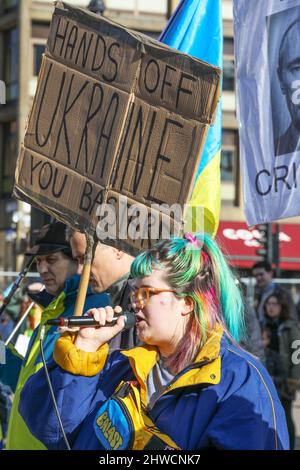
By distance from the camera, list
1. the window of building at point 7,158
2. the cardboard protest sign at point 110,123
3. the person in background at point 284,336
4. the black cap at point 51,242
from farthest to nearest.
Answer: the window of building at point 7,158 < the person in background at point 284,336 < the black cap at point 51,242 < the cardboard protest sign at point 110,123

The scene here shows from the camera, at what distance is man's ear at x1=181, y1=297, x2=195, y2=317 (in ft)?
9.48

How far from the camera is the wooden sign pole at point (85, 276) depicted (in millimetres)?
3379

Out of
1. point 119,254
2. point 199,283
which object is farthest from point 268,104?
point 199,283

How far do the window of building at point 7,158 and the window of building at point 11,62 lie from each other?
38.5 inches

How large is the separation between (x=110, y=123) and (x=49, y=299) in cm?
100

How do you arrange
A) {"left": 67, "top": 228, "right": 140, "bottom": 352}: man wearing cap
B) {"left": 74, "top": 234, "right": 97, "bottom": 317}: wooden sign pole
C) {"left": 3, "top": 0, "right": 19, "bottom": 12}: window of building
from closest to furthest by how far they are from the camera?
1. {"left": 74, "top": 234, "right": 97, "bottom": 317}: wooden sign pole
2. {"left": 67, "top": 228, "right": 140, "bottom": 352}: man wearing cap
3. {"left": 3, "top": 0, "right": 19, "bottom": 12}: window of building

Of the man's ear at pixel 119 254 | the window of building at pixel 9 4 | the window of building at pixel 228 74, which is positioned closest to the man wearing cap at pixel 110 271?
the man's ear at pixel 119 254

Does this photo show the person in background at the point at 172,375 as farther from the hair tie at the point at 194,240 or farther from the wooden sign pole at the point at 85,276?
the wooden sign pole at the point at 85,276

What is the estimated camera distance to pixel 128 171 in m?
3.66

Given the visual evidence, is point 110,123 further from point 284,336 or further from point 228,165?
point 228,165

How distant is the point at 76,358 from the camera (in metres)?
3.00

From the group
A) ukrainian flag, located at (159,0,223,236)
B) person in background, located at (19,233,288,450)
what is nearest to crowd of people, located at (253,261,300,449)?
ukrainian flag, located at (159,0,223,236)

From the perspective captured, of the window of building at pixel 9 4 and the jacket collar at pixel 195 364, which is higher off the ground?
the window of building at pixel 9 4

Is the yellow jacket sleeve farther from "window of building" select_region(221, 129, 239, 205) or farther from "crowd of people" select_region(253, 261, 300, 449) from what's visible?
"window of building" select_region(221, 129, 239, 205)
